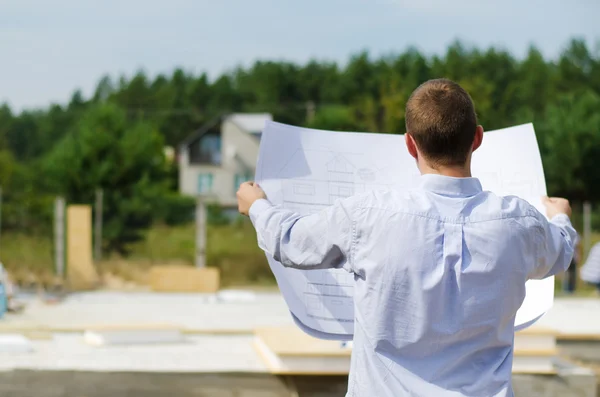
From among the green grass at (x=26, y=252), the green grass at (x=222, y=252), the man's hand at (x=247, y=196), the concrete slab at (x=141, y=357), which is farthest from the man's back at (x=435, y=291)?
the green grass at (x=222, y=252)

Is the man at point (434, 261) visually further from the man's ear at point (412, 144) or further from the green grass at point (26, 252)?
the green grass at point (26, 252)

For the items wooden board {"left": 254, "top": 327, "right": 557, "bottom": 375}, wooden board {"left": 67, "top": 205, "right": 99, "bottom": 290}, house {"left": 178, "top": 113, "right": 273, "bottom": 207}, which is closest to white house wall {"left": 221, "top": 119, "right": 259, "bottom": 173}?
house {"left": 178, "top": 113, "right": 273, "bottom": 207}

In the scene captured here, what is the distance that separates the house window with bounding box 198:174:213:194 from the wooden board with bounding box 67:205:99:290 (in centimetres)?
3279

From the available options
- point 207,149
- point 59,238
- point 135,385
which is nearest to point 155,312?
point 135,385

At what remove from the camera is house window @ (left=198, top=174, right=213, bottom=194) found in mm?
49594

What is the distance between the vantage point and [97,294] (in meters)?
14.0

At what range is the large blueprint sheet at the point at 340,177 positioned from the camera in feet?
7.95

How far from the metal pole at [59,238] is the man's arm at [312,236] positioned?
14.9 metres

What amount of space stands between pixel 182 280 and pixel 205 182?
120 feet

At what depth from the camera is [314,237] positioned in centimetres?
197

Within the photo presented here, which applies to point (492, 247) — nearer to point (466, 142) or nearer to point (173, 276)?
point (466, 142)

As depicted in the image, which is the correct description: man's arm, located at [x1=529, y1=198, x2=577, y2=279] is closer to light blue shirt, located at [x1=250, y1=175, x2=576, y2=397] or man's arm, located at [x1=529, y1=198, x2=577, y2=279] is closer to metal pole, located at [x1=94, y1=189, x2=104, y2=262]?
light blue shirt, located at [x1=250, y1=175, x2=576, y2=397]

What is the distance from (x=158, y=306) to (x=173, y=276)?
229cm

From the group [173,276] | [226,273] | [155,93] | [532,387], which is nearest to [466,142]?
[532,387]
